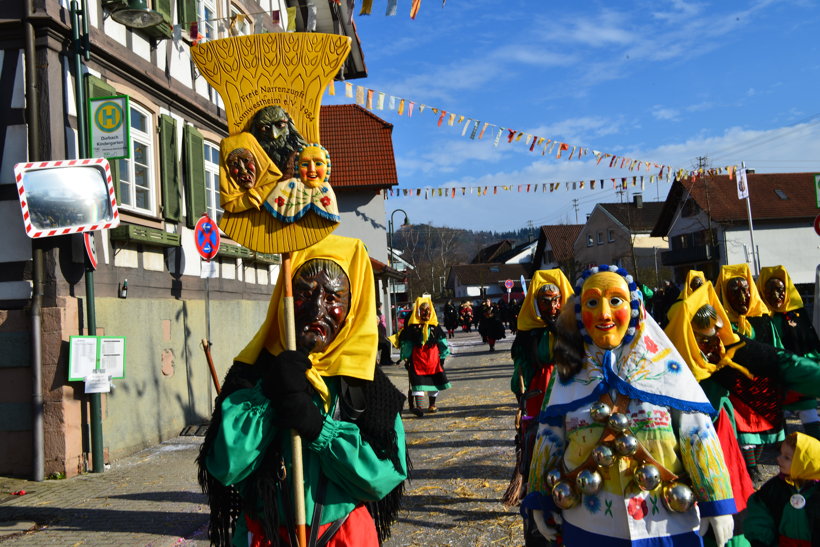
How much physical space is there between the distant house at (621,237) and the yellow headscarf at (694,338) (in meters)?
50.8

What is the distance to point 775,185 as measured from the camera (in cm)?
4272

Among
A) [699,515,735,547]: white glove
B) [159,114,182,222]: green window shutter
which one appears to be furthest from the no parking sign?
[699,515,735,547]: white glove

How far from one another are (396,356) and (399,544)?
2029cm

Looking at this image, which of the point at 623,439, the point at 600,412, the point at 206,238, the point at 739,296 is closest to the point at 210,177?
the point at 206,238

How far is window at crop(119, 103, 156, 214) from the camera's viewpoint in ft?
31.7

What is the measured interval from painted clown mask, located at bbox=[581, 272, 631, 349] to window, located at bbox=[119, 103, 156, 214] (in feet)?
25.9

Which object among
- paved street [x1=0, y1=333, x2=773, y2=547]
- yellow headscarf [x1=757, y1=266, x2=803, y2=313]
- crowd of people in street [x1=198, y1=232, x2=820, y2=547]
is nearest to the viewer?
crowd of people in street [x1=198, y1=232, x2=820, y2=547]

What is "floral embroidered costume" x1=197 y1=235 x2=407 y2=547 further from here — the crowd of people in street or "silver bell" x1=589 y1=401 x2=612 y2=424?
"silver bell" x1=589 y1=401 x2=612 y2=424

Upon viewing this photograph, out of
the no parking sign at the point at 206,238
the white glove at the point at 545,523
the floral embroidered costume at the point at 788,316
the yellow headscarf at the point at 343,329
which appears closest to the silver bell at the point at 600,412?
the white glove at the point at 545,523

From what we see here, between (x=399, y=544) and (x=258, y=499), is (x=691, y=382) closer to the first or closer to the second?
(x=258, y=499)

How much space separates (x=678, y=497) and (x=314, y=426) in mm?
1447

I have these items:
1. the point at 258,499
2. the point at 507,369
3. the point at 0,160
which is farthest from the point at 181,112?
the point at 507,369

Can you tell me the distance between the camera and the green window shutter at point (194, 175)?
37.5 feet

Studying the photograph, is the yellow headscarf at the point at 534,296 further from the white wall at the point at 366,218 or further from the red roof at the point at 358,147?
the white wall at the point at 366,218
